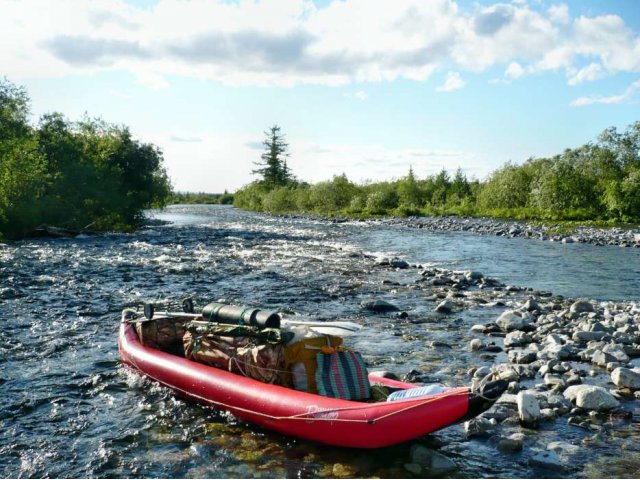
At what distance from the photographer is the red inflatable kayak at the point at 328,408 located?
18.6 feet

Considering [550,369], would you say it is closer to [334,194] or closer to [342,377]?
[342,377]

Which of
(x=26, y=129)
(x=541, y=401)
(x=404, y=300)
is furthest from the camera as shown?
(x=26, y=129)

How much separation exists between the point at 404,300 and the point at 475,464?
30.6ft

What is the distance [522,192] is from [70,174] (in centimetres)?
4640

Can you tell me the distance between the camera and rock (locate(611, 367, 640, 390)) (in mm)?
7805

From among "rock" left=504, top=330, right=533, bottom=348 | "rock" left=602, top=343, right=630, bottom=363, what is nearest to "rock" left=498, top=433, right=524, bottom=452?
"rock" left=602, top=343, right=630, bottom=363

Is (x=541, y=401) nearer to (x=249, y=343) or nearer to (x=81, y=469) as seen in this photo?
(x=249, y=343)

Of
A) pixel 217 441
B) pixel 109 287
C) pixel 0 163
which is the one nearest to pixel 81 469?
pixel 217 441

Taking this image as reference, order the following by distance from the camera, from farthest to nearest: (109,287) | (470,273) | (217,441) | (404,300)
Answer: (470,273) < (109,287) < (404,300) < (217,441)

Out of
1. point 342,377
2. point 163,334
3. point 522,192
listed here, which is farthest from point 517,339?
point 522,192

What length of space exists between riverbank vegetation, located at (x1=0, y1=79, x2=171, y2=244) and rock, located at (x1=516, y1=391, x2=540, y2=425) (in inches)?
1145

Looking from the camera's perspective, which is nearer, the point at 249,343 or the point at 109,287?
the point at 249,343

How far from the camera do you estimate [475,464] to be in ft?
19.3

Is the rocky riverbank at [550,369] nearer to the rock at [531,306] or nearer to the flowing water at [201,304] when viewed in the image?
the rock at [531,306]
